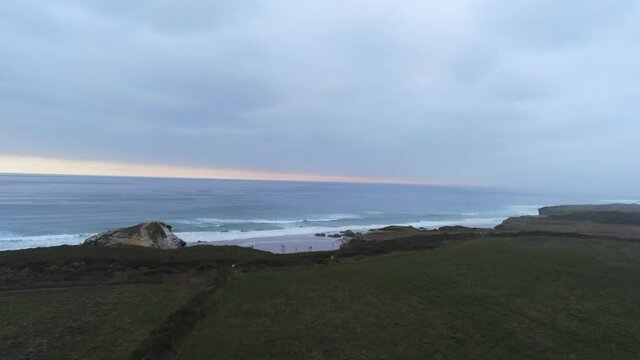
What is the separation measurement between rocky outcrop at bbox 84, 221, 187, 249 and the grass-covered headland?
6740 mm

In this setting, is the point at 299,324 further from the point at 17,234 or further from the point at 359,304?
the point at 17,234

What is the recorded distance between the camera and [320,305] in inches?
803

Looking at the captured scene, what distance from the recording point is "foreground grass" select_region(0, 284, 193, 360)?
50.8ft

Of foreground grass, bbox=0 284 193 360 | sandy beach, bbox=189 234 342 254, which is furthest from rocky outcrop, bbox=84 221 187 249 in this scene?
foreground grass, bbox=0 284 193 360

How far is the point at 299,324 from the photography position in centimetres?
1786

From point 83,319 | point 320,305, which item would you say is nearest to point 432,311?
point 320,305

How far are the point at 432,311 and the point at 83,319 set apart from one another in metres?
14.4

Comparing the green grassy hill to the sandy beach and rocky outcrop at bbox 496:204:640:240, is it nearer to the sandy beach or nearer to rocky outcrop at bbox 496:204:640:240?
the sandy beach

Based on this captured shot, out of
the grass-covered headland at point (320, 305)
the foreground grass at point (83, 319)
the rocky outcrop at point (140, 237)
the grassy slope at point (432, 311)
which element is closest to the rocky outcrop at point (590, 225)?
the grass-covered headland at point (320, 305)

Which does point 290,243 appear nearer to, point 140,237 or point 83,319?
point 140,237

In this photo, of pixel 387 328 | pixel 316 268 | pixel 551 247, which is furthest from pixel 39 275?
pixel 551 247

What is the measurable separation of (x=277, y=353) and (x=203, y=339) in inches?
118

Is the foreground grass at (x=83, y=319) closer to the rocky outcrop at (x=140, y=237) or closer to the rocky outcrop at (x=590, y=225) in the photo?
the rocky outcrop at (x=140, y=237)

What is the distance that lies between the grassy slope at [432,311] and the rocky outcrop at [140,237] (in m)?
18.6
